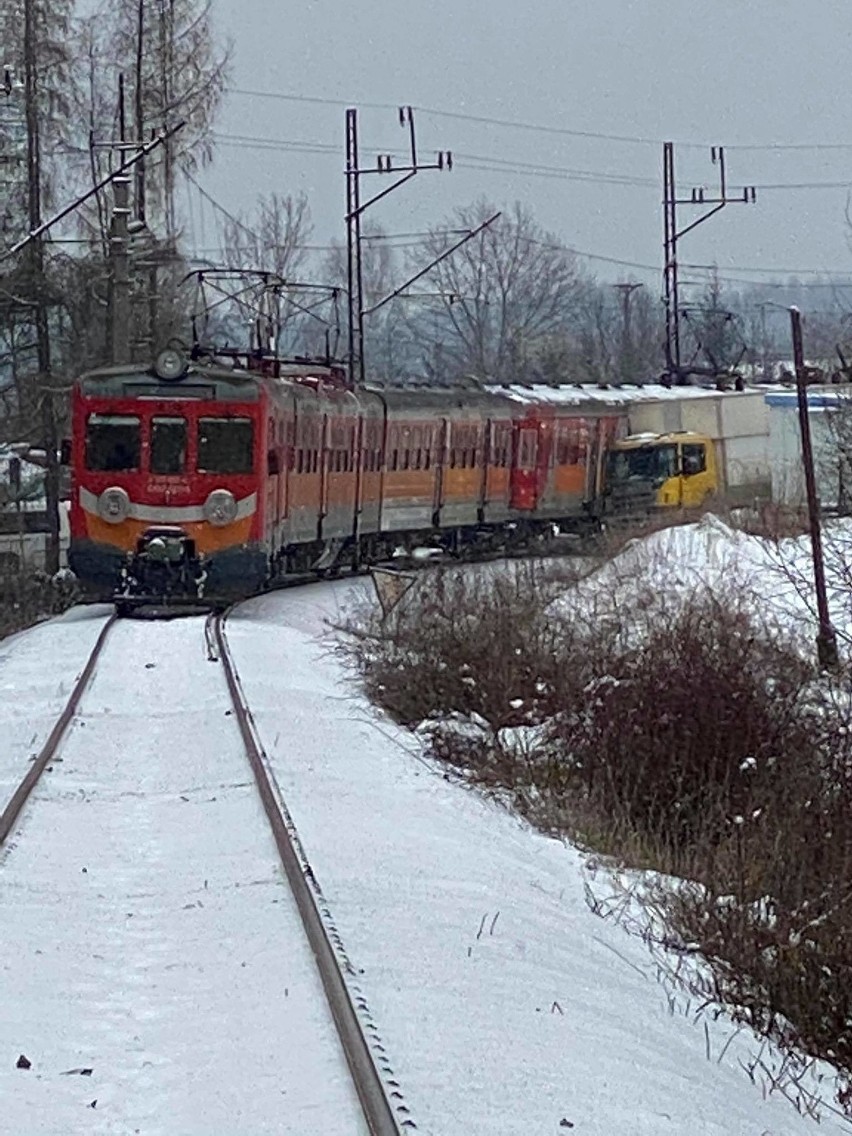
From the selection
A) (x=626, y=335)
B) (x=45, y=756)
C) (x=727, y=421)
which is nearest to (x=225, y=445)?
(x=45, y=756)

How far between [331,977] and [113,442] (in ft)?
58.1

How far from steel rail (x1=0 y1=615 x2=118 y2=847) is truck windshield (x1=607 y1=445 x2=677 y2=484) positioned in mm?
21453

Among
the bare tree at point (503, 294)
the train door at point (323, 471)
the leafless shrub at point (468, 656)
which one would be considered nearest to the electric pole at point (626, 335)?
the bare tree at point (503, 294)

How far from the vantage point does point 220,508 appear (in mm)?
23969

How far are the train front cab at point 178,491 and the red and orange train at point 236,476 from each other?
0.04 feet

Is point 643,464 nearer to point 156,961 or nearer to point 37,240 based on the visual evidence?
point 37,240

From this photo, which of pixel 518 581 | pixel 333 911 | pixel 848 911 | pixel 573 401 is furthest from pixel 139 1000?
pixel 573 401

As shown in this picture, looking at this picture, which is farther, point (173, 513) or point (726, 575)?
point (173, 513)

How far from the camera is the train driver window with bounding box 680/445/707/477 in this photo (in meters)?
39.0

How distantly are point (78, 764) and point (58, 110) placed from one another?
30.5 meters

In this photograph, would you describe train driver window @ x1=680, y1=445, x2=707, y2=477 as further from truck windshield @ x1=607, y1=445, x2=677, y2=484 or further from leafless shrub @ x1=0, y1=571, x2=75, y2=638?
leafless shrub @ x1=0, y1=571, x2=75, y2=638

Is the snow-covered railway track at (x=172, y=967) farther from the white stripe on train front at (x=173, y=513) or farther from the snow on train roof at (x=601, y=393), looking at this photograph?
the snow on train roof at (x=601, y=393)

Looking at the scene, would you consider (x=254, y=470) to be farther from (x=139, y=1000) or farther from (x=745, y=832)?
(x=139, y=1000)

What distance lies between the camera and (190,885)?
29.6ft
